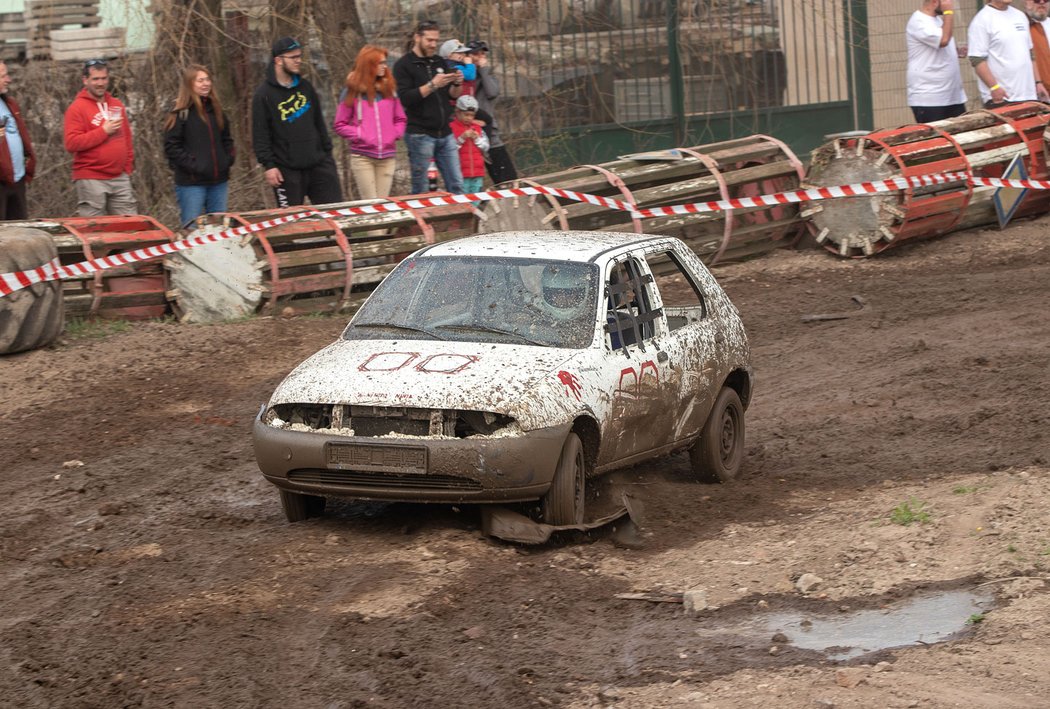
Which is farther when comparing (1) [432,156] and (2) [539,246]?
(1) [432,156]

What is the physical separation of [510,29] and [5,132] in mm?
8008

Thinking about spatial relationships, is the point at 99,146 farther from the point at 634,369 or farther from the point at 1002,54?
the point at 1002,54

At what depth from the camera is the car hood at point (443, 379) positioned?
7.18 metres

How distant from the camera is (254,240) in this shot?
13.0 meters

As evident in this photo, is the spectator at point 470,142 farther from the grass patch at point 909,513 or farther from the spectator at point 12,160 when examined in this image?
the grass patch at point 909,513

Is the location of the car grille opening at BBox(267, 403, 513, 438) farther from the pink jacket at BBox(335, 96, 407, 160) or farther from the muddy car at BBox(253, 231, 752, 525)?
the pink jacket at BBox(335, 96, 407, 160)

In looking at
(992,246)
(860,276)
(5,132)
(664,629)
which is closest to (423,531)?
(664,629)

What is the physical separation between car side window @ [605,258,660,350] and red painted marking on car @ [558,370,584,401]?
0.52m

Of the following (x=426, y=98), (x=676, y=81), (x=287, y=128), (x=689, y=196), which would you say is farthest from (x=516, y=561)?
(x=676, y=81)

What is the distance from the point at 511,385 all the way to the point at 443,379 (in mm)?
338

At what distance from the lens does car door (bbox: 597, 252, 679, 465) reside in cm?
789

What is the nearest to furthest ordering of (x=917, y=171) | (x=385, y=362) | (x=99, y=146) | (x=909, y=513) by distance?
1. (x=909, y=513)
2. (x=385, y=362)
3. (x=99, y=146)
4. (x=917, y=171)

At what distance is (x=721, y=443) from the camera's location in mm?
9148

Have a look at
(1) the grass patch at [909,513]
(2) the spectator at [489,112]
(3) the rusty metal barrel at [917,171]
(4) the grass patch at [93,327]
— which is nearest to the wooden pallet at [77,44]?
(2) the spectator at [489,112]
